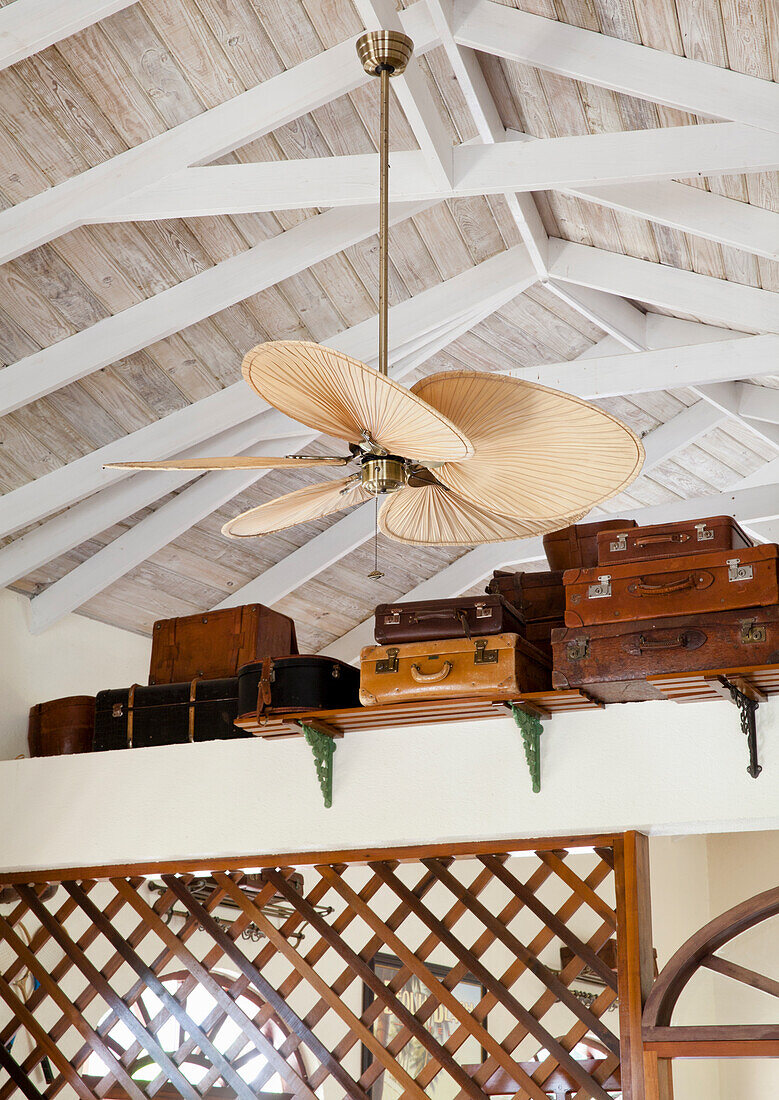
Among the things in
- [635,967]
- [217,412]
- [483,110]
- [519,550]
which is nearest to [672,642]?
[635,967]

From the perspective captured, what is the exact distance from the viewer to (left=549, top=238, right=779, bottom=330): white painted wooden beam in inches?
150

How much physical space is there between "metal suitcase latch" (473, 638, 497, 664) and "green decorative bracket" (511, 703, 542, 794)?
179 millimetres

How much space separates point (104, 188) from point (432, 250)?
52.0 inches

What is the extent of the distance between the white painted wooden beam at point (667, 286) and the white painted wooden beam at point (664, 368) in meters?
0.10

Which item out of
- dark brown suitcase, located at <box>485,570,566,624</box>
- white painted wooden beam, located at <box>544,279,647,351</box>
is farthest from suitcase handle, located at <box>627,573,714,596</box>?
white painted wooden beam, located at <box>544,279,647,351</box>

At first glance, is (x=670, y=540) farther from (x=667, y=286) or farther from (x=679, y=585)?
(x=667, y=286)

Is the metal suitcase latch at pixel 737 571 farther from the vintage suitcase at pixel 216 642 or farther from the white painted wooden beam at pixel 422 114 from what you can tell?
the vintage suitcase at pixel 216 642

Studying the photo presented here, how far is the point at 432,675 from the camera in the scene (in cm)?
340

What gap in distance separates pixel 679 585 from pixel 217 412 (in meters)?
1.88

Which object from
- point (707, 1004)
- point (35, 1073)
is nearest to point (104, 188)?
point (35, 1073)

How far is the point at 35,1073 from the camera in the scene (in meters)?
4.29

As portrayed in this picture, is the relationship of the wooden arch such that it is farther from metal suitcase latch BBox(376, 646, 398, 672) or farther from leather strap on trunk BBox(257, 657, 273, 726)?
leather strap on trunk BBox(257, 657, 273, 726)

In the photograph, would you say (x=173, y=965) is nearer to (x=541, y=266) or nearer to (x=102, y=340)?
(x=102, y=340)

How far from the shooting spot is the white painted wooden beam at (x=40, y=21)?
2777 mm
